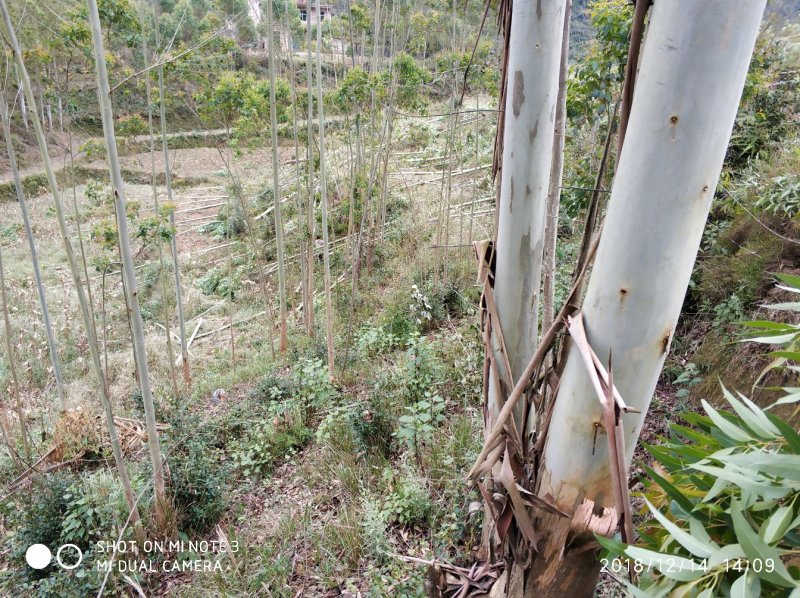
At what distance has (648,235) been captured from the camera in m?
0.50

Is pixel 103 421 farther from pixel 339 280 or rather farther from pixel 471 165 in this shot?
pixel 471 165

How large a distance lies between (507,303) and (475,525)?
1797 millimetres

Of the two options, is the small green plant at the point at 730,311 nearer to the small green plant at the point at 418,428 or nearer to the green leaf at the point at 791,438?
the small green plant at the point at 418,428

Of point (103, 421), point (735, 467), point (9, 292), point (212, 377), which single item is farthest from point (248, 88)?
point (735, 467)

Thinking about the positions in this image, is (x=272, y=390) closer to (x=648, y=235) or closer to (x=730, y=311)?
(x=730, y=311)

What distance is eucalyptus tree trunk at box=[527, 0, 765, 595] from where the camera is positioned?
448 millimetres

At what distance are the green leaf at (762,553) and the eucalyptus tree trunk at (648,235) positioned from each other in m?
0.18

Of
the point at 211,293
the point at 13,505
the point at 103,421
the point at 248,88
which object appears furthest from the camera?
the point at 211,293

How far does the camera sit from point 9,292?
7.51 metres

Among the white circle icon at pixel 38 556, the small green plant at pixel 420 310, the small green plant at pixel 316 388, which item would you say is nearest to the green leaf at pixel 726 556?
the white circle icon at pixel 38 556

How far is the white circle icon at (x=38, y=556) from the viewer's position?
2.81 m

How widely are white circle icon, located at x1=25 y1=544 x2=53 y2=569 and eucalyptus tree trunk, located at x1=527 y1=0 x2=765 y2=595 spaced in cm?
359

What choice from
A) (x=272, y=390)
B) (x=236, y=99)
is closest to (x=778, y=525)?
(x=272, y=390)

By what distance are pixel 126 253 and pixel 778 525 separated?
9.88 ft
